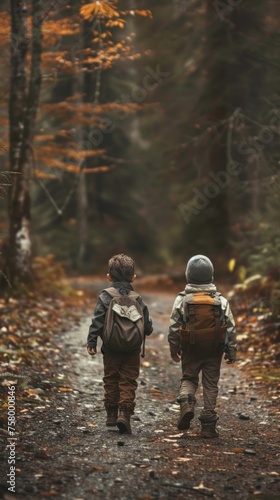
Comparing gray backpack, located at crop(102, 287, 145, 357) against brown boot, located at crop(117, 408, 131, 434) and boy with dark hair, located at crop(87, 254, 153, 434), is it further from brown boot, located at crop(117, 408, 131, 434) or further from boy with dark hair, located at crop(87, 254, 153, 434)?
brown boot, located at crop(117, 408, 131, 434)

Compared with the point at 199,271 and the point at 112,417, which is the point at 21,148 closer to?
the point at 199,271

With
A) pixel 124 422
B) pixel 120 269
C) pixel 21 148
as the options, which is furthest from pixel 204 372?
pixel 21 148

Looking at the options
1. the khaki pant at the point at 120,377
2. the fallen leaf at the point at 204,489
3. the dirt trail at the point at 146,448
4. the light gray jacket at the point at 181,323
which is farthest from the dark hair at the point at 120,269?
the fallen leaf at the point at 204,489

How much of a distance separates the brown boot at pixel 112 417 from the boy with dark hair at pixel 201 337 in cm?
65

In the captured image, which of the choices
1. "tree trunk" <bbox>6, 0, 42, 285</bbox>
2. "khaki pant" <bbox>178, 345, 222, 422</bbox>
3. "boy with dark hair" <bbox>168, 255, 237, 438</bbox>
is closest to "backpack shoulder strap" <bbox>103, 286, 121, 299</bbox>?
"boy with dark hair" <bbox>168, 255, 237, 438</bbox>

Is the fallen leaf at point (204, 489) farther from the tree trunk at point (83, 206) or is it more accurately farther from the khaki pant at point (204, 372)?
the tree trunk at point (83, 206)

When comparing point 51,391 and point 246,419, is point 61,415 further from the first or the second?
point 246,419

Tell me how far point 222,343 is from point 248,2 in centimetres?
1187

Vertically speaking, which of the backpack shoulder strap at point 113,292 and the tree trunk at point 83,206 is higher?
the tree trunk at point 83,206

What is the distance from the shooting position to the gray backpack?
6453mm

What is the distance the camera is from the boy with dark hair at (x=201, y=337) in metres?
6.44

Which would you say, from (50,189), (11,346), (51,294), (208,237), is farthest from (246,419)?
(50,189)

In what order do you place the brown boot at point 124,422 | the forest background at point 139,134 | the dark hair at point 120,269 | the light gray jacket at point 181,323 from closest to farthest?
the brown boot at point 124,422 → the light gray jacket at point 181,323 → the dark hair at point 120,269 → the forest background at point 139,134

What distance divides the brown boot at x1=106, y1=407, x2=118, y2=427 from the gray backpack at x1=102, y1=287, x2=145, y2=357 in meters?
0.68
